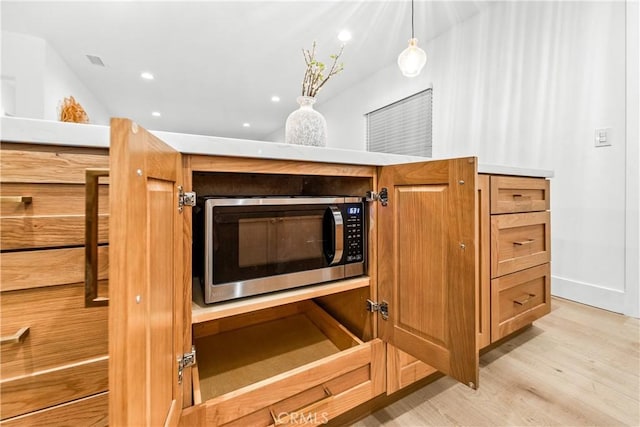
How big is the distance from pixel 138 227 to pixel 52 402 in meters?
0.46

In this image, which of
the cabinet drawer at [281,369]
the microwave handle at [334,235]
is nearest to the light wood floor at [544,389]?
the cabinet drawer at [281,369]

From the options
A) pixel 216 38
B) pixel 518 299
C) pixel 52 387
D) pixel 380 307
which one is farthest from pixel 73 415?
pixel 216 38

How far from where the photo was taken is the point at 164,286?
1.68 feet

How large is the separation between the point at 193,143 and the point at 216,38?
2.82 m

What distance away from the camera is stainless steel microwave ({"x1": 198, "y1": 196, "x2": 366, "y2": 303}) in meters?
0.76

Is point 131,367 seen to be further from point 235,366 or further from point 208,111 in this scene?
point 208,111

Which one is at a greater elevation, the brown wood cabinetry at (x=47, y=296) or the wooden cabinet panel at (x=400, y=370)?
the brown wood cabinetry at (x=47, y=296)

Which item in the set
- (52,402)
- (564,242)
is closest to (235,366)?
(52,402)

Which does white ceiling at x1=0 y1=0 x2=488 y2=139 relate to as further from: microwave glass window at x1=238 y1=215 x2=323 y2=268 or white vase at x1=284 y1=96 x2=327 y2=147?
microwave glass window at x1=238 y1=215 x2=323 y2=268

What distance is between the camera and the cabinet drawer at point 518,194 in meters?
1.13

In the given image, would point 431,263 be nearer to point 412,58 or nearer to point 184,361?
point 184,361

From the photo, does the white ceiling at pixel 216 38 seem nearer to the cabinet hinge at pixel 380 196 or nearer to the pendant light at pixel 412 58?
the pendant light at pixel 412 58

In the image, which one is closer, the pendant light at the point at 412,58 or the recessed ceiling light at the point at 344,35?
the pendant light at the point at 412,58

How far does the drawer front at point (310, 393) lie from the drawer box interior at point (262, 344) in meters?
0.08
